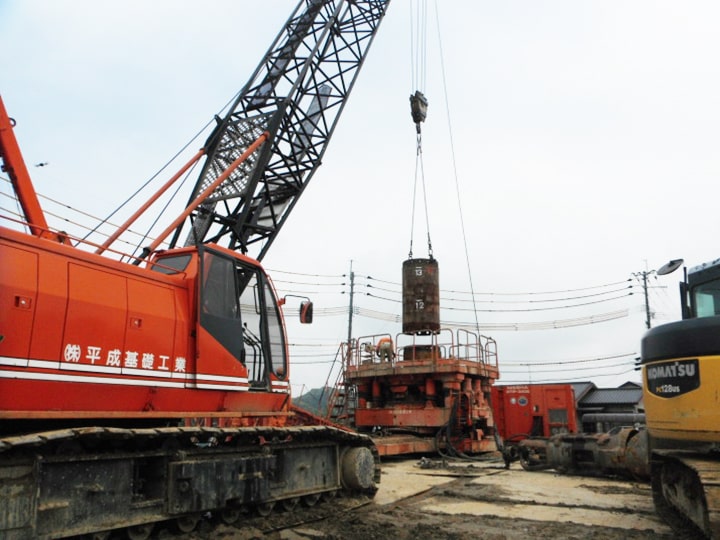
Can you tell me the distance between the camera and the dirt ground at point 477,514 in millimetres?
7281

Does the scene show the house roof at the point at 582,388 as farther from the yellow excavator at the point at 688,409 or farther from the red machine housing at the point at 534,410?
the yellow excavator at the point at 688,409

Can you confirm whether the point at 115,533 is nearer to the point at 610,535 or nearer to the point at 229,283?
the point at 229,283

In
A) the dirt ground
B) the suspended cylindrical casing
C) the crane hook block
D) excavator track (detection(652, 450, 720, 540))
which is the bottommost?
the dirt ground

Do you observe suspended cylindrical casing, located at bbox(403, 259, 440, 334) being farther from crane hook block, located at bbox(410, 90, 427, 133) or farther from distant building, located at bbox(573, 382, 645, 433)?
distant building, located at bbox(573, 382, 645, 433)

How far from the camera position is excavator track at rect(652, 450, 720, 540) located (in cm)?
569

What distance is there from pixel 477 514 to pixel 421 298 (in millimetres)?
10843

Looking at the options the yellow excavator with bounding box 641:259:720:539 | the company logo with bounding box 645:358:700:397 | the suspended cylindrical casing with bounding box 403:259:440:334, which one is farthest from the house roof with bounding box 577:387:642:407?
the company logo with bounding box 645:358:700:397

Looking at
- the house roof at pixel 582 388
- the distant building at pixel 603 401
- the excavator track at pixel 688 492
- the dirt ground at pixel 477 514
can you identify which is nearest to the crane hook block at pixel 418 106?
the dirt ground at pixel 477 514

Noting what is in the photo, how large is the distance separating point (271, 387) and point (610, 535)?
461cm

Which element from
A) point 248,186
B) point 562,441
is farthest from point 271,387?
point 248,186

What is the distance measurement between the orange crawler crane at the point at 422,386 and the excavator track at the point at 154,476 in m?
7.72

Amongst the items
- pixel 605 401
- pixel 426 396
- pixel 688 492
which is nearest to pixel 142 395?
pixel 688 492

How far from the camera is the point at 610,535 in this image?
727 cm

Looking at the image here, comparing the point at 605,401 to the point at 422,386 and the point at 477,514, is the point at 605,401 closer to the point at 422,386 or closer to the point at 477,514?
the point at 422,386
